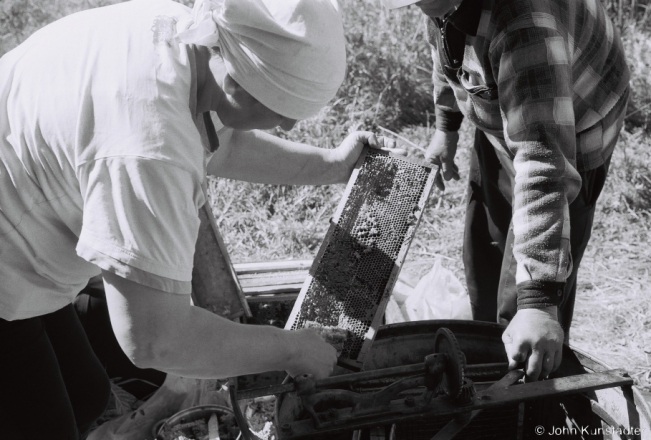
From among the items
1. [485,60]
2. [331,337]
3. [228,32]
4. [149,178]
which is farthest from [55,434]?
[485,60]

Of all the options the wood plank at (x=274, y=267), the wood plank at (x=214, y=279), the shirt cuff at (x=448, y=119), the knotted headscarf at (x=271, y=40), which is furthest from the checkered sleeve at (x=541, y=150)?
the wood plank at (x=274, y=267)

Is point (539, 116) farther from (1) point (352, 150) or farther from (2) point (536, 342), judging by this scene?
(1) point (352, 150)

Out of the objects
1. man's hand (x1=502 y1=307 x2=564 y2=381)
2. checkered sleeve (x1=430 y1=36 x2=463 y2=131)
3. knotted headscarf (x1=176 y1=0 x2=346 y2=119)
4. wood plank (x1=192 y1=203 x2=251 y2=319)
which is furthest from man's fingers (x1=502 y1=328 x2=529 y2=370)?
checkered sleeve (x1=430 y1=36 x2=463 y2=131)

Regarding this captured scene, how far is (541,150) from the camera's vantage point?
1.95 meters

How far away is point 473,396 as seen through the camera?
179 cm

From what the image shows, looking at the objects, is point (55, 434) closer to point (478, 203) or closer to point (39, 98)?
point (39, 98)

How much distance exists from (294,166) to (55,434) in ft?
4.09

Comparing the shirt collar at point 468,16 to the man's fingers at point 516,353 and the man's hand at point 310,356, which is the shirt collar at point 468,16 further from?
the man's hand at point 310,356

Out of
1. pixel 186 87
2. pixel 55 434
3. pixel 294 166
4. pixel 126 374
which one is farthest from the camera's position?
pixel 126 374

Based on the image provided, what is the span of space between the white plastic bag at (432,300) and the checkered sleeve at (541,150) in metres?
1.40

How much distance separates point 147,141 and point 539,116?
3.87 ft

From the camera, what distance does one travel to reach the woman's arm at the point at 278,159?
236 centimetres

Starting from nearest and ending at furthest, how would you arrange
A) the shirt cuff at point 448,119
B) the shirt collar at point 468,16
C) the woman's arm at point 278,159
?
the shirt collar at point 468,16 < the woman's arm at point 278,159 < the shirt cuff at point 448,119

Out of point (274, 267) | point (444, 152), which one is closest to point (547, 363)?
point (444, 152)
